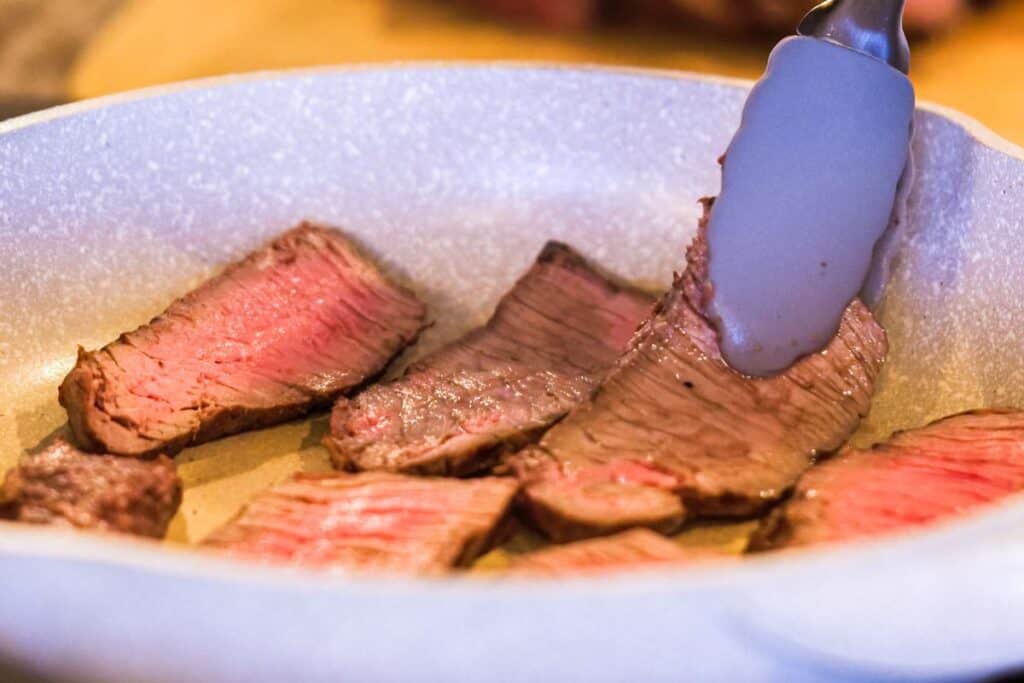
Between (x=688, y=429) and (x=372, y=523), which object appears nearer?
(x=372, y=523)

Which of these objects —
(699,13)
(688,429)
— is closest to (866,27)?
(688,429)

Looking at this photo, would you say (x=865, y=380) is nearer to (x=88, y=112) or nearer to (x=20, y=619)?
(x=20, y=619)

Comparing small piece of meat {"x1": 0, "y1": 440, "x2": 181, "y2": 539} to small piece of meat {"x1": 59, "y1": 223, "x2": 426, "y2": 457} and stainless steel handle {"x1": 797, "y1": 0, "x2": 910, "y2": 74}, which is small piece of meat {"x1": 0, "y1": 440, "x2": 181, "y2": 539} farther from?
stainless steel handle {"x1": 797, "y1": 0, "x2": 910, "y2": 74}

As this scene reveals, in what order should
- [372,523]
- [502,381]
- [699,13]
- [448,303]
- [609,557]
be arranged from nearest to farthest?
1. [609,557]
2. [372,523]
3. [502,381]
4. [448,303]
5. [699,13]

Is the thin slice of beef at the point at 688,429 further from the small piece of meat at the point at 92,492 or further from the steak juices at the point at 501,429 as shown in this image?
the small piece of meat at the point at 92,492

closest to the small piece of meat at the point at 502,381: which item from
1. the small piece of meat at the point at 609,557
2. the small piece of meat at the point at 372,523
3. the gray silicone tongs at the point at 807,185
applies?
the small piece of meat at the point at 372,523

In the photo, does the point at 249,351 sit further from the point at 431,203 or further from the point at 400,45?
the point at 400,45
